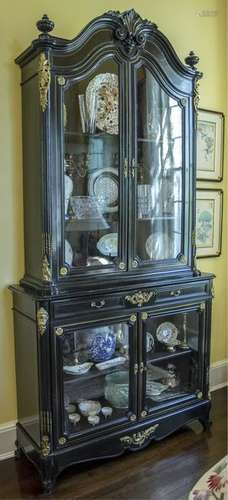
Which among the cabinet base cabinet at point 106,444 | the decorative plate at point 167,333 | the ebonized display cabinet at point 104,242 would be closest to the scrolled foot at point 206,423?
the cabinet base cabinet at point 106,444

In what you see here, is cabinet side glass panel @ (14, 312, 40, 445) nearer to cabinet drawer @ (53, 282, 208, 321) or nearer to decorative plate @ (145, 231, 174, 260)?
cabinet drawer @ (53, 282, 208, 321)

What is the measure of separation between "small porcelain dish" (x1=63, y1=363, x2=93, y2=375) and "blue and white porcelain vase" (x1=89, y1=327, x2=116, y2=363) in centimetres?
5

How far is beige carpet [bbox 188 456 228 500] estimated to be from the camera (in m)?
1.17

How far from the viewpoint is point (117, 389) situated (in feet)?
7.68

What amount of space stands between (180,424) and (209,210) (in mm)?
1459

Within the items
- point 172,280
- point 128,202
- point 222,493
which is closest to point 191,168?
point 128,202

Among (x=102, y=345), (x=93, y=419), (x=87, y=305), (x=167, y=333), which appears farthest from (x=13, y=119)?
(x=93, y=419)

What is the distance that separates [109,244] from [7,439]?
119 cm

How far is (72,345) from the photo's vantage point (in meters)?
2.13

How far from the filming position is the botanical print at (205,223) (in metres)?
3.02

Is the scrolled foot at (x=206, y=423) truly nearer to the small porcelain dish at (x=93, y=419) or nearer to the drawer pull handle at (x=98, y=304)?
the small porcelain dish at (x=93, y=419)

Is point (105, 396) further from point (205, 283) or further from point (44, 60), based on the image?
point (44, 60)

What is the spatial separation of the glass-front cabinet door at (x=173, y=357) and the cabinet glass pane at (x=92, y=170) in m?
0.55

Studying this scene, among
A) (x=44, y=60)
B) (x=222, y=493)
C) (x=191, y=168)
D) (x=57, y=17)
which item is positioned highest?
(x=57, y=17)
